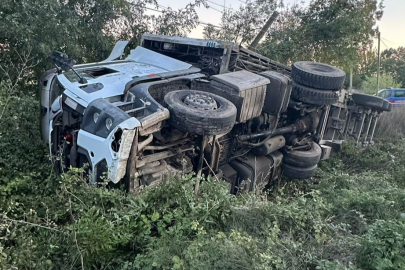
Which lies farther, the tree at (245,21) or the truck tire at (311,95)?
the tree at (245,21)

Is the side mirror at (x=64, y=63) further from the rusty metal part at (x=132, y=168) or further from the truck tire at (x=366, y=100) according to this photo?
the truck tire at (x=366, y=100)

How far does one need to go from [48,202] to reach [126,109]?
1200mm

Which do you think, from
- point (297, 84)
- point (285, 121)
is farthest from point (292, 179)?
point (297, 84)

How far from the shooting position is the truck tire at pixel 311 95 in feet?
18.6

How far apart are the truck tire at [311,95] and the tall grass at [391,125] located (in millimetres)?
3949

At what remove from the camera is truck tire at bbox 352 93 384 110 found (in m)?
7.52

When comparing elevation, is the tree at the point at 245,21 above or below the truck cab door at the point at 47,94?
above

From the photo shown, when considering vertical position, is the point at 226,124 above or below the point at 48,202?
above

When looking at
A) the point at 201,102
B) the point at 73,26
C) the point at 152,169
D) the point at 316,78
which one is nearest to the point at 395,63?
the point at 316,78

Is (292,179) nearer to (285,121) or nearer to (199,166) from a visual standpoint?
(285,121)

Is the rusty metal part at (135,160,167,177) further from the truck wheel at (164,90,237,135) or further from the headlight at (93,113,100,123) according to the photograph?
the headlight at (93,113,100,123)

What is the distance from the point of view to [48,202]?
353 centimetres

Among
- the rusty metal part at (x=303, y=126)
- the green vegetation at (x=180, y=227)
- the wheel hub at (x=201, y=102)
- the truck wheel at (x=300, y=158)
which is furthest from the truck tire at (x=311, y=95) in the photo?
the wheel hub at (x=201, y=102)

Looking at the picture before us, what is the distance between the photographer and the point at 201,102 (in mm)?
4082
